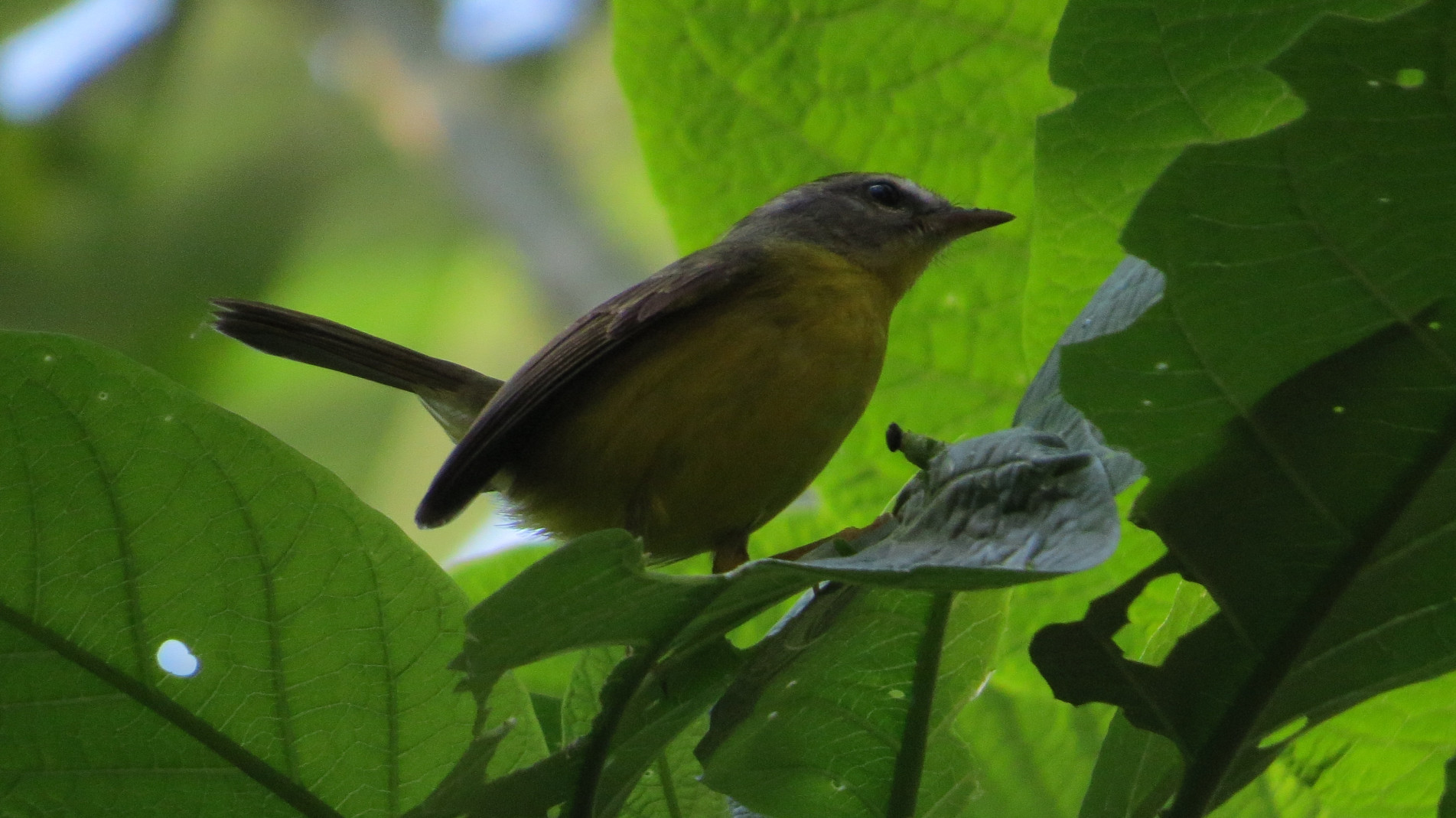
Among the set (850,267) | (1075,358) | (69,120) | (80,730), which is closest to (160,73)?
(69,120)

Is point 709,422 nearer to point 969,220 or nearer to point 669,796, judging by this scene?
point 969,220

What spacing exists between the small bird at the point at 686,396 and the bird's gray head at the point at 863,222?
57 millimetres

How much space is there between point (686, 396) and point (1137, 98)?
5.33 feet

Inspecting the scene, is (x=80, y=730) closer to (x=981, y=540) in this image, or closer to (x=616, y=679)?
(x=616, y=679)

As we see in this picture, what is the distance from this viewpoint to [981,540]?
6.10 ft

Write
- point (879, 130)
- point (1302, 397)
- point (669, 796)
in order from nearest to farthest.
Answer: point (1302, 397), point (669, 796), point (879, 130)

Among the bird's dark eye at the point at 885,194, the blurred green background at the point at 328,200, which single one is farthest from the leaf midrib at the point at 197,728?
the blurred green background at the point at 328,200

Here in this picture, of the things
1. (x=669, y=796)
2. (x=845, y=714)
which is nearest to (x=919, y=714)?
(x=845, y=714)

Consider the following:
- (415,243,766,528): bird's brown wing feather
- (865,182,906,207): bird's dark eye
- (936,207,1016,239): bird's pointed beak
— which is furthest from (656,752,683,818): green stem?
(865,182,906,207): bird's dark eye

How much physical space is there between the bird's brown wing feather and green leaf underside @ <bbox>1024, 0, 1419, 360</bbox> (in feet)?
4.51

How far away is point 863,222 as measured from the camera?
15.2 feet

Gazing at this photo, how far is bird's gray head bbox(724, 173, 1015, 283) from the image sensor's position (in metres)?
4.23

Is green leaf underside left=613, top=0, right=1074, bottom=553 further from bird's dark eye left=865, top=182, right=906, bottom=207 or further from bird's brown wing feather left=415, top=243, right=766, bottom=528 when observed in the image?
bird's dark eye left=865, top=182, right=906, bottom=207

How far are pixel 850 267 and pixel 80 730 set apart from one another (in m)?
2.59
